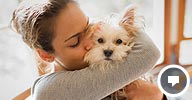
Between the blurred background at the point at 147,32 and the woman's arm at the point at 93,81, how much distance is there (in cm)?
67

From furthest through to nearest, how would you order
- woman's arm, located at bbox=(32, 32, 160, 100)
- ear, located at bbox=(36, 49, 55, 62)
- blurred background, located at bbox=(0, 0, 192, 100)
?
blurred background, located at bbox=(0, 0, 192, 100) → ear, located at bbox=(36, 49, 55, 62) → woman's arm, located at bbox=(32, 32, 160, 100)

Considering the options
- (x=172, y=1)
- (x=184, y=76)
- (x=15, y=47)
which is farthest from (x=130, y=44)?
(x=172, y=1)

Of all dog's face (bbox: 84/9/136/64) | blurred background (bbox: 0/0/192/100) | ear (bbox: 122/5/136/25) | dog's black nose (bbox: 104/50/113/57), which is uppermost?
ear (bbox: 122/5/136/25)

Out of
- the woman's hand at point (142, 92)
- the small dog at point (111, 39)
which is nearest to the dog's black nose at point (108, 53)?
the small dog at point (111, 39)

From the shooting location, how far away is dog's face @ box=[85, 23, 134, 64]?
739 mm

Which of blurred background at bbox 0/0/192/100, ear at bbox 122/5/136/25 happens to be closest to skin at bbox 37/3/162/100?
ear at bbox 122/5/136/25

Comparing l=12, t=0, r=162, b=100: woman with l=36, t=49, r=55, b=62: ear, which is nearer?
l=12, t=0, r=162, b=100: woman

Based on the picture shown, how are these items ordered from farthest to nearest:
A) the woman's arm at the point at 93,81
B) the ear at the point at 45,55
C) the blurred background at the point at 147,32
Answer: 1. the blurred background at the point at 147,32
2. the ear at the point at 45,55
3. the woman's arm at the point at 93,81

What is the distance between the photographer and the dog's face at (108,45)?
0.74m

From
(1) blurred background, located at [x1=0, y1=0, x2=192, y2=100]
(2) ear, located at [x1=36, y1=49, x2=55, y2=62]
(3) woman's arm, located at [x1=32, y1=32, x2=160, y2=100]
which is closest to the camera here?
(3) woman's arm, located at [x1=32, y1=32, x2=160, y2=100]

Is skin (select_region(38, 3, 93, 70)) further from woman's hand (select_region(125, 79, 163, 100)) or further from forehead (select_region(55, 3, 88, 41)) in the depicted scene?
woman's hand (select_region(125, 79, 163, 100))

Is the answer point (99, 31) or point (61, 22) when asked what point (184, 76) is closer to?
point (99, 31)

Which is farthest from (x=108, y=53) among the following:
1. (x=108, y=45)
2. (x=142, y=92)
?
(x=142, y=92)

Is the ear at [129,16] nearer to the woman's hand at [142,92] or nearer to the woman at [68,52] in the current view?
the woman at [68,52]
